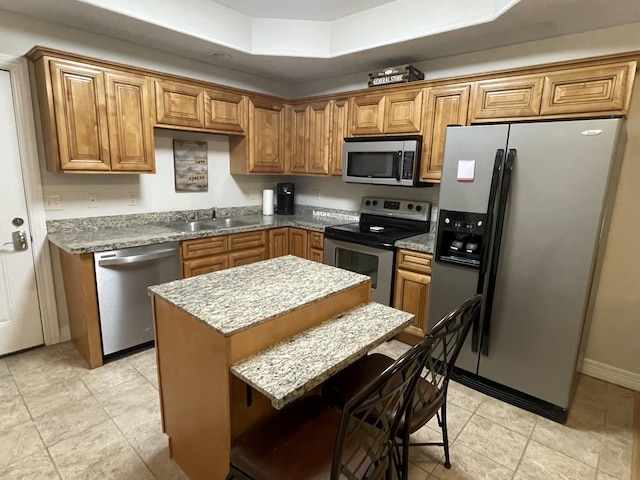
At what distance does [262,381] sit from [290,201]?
126 inches

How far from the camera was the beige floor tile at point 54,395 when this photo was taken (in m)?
2.17

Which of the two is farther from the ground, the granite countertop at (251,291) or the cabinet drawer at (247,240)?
the granite countertop at (251,291)

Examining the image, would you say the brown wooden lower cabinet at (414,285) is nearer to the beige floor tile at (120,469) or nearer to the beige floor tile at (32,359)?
the beige floor tile at (120,469)

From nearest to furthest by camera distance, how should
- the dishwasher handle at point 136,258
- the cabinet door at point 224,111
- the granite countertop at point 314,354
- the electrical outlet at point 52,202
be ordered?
the granite countertop at point 314,354
the dishwasher handle at point 136,258
the electrical outlet at point 52,202
the cabinet door at point 224,111

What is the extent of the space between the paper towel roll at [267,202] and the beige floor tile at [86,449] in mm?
2513

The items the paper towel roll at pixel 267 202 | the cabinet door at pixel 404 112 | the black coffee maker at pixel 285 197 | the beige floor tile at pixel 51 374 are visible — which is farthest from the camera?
the black coffee maker at pixel 285 197

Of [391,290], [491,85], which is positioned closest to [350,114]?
[491,85]

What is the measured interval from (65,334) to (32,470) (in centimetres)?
147

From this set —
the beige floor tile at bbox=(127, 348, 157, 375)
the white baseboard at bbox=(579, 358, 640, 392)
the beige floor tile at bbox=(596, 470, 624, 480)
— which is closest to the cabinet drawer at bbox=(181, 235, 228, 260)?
the beige floor tile at bbox=(127, 348, 157, 375)

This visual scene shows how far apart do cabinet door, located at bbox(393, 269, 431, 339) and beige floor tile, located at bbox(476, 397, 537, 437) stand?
66 centimetres

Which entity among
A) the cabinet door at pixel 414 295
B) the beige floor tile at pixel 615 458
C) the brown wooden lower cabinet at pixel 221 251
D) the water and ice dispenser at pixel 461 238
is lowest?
the beige floor tile at pixel 615 458

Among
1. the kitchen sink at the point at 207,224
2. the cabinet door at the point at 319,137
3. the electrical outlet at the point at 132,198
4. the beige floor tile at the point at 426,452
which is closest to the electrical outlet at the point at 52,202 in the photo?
the electrical outlet at the point at 132,198

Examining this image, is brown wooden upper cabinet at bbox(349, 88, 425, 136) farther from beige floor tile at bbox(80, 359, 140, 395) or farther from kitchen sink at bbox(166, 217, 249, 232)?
beige floor tile at bbox(80, 359, 140, 395)

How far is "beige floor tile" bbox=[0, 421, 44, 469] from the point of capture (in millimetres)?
1800
